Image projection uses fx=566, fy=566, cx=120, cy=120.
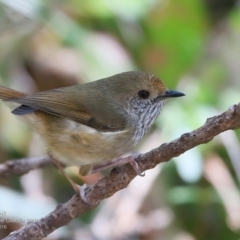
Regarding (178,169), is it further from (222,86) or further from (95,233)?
(222,86)

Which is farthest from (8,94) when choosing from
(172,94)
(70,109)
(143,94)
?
(172,94)

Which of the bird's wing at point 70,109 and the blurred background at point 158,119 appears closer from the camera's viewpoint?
the bird's wing at point 70,109

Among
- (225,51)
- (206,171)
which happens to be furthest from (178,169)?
(225,51)

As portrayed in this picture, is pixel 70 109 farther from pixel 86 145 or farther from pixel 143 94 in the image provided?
pixel 143 94

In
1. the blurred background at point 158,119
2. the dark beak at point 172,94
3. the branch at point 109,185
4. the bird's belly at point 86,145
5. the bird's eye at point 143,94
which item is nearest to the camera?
the branch at point 109,185

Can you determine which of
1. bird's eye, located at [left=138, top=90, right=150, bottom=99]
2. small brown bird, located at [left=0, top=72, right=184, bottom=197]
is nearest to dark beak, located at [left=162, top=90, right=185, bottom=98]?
small brown bird, located at [left=0, top=72, right=184, bottom=197]

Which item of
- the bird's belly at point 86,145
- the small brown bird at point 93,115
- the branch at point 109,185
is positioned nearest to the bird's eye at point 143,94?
the small brown bird at point 93,115

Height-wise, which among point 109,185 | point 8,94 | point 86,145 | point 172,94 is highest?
point 8,94

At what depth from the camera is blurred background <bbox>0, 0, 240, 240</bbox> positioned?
13.4 feet

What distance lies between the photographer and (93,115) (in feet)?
10.8

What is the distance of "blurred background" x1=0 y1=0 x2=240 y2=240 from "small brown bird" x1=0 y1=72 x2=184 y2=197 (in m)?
0.68

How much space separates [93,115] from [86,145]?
9.2 inches

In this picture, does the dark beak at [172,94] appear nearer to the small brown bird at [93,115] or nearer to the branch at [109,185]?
the small brown bird at [93,115]

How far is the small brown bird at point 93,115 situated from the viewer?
3150mm
